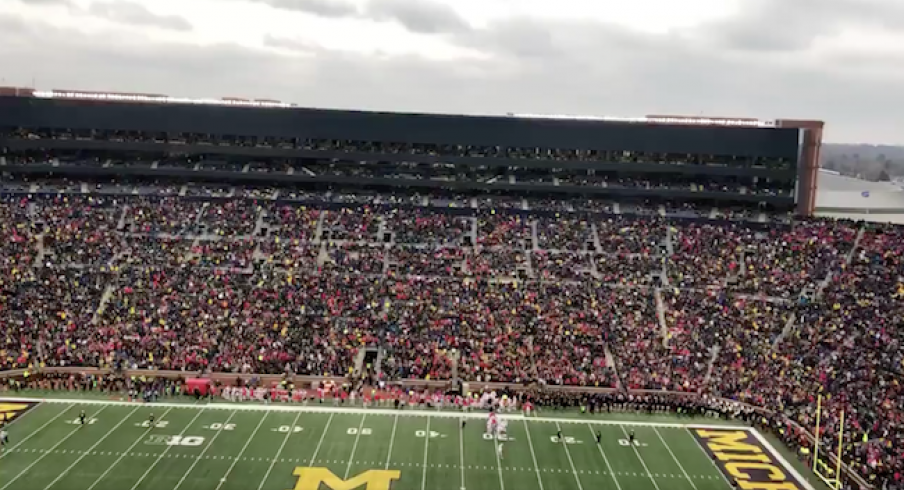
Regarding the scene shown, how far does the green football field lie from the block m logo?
1.3 inches

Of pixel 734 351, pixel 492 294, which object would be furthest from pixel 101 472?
pixel 734 351

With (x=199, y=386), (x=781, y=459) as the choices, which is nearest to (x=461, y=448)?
(x=781, y=459)

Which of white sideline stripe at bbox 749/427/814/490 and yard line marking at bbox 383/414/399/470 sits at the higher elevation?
white sideline stripe at bbox 749/427/814/490

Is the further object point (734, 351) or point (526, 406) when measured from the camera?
point (734, 351)

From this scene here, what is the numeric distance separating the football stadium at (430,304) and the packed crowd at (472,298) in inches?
7.1

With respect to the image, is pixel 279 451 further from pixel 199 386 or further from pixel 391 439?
pixel 199 386

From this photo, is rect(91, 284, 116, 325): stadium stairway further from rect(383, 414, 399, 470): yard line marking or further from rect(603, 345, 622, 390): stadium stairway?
rect(603, 345, 622, 390): stadium stairway

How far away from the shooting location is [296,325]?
124ft

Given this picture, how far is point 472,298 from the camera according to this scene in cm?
4103

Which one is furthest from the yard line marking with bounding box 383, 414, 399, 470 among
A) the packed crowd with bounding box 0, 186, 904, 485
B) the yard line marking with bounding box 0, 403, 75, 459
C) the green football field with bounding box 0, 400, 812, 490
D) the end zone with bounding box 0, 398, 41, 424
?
the end zone with bounding box 0, 398, 41, 424

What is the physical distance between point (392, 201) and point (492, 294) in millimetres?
14901

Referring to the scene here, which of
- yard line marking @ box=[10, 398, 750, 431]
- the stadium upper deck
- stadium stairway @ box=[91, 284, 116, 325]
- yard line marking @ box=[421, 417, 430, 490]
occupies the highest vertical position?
the stadium upper deck

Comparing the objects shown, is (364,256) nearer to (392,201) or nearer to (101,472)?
(392,201)

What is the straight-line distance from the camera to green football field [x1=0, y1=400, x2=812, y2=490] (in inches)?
929
